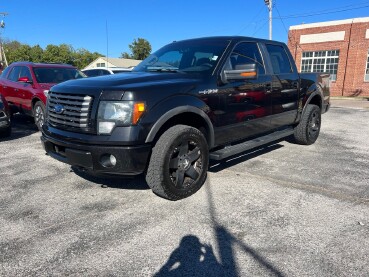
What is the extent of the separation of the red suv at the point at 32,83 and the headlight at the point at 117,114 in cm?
479

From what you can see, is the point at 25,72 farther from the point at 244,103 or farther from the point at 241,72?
the point at 241,72

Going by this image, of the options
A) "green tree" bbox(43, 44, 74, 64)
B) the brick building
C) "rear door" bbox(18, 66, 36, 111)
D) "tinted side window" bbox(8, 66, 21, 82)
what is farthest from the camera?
"green tree" bbox(43, 44, 74, 64)

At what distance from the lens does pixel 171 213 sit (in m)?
3.35

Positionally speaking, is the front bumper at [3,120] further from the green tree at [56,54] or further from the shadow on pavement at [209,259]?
the green tree at [56,54]

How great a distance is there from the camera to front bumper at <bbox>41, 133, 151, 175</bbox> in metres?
3.17

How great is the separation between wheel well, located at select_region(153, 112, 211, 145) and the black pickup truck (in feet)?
0.04

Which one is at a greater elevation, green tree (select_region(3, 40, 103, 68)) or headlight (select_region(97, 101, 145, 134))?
green tree (select_region(3, 40, 103, 68))

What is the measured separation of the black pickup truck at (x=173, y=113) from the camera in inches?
126

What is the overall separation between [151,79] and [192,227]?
5.62ft

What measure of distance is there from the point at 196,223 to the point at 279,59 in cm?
352

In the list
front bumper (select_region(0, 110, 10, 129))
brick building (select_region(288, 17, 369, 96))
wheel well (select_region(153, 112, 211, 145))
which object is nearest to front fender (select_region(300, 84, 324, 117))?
wheel well (select_region(153, 112, 211, 145))

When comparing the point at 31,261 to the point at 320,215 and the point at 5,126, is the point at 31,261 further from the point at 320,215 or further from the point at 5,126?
the point at 5,126

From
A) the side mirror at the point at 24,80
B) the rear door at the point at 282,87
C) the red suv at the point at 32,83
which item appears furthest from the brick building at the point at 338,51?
the side mirror at the point at 24,80

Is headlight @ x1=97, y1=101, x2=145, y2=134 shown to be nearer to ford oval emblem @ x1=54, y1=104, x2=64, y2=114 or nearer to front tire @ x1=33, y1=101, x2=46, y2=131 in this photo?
ford oval emblem @ x1=54, y1=104, x2=64, y2=114
